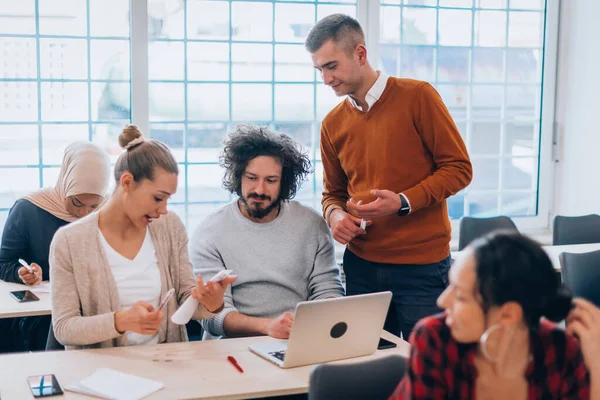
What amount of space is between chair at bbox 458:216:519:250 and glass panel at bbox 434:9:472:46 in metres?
1.24

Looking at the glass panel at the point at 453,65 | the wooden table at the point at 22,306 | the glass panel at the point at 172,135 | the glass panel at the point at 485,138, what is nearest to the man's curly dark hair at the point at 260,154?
the wooden table at the point at 22,306

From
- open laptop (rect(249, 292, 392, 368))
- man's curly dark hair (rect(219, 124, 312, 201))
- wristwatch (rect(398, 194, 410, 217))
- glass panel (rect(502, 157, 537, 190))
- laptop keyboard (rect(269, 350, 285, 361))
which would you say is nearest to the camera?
open laptop (rect(249, 292, 392, 368))

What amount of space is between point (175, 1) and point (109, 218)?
7.15 feet

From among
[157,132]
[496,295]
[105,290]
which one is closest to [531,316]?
[496,295]

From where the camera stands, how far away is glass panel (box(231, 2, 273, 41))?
4590mm

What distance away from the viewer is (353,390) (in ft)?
6.51

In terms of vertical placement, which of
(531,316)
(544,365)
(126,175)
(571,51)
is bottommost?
(544,365)

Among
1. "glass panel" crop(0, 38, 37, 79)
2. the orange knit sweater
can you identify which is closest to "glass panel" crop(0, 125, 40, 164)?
"glass panel" crop(0, 38, 37, 79)

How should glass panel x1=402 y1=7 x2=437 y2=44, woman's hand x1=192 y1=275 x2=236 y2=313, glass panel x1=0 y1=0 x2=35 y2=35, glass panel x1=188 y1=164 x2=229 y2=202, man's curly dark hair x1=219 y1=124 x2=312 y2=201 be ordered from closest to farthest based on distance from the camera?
woman's hand x1=192 y1=275 x2=236 y2=313 → man's curly dark hair x1=219 y1=124 x2=312 y2=201 → glass panel x1=0 y1=0 x2=35 y2=35 → glass panel x1=188 y1=164 x2=229 y2=202 → glass panel x1=402 y1=7 x2=437 y2=44

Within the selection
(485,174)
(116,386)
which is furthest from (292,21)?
(116,386)

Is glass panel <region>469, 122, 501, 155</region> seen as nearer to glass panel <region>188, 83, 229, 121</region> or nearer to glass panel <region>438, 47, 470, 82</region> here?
glass panel <region>438, 47, 470, 82</region>

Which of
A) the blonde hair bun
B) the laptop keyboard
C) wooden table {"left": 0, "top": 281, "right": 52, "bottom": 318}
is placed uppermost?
the blonde hair bun

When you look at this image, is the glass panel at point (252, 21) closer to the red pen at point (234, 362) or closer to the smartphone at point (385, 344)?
the smartphone at point (385, 344)

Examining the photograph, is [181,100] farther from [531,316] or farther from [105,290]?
[531,316]
